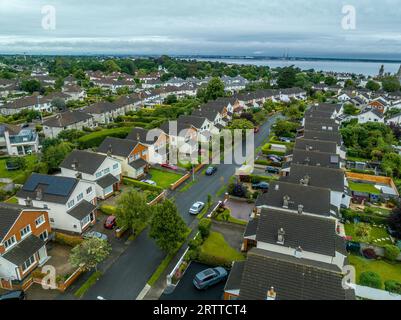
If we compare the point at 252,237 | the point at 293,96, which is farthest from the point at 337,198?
the point at 293,96

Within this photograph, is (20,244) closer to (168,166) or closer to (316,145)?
(168,166)

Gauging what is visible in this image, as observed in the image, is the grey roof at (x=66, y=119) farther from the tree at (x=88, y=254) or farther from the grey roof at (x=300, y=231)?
the grey roof at (x=300, y=231)

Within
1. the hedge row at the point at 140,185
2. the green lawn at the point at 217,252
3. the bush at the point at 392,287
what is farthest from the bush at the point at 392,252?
the hedge row at the point at 140,185

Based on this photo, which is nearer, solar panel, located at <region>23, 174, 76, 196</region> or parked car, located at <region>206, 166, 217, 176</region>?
solar panel, located at <region>23, 174, 76, 196</region>

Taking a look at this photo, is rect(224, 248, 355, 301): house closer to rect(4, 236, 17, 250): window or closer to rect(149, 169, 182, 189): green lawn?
rect(4, 236, 17, 250): window

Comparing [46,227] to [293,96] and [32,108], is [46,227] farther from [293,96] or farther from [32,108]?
[293,96]

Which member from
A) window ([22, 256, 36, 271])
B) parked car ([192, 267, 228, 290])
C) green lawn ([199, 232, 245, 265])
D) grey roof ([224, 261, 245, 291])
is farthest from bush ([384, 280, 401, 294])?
window ([22, 256, 36, 271])
